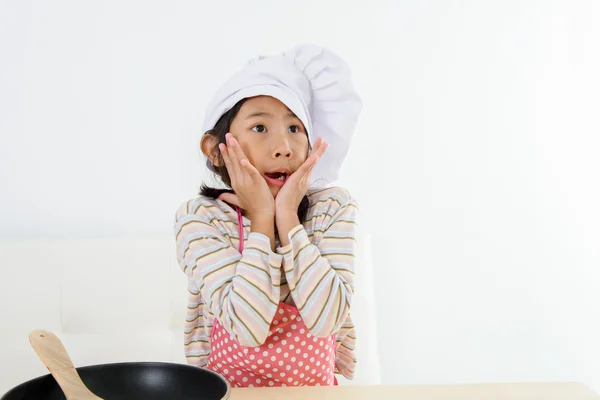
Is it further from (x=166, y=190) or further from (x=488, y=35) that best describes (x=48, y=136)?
(x=488, y=35)

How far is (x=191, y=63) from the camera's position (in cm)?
158

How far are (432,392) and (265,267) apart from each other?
0.26m

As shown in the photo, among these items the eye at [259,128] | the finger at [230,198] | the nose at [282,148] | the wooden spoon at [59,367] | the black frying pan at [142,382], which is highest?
the eye at [259,128]

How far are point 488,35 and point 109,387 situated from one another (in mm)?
1333

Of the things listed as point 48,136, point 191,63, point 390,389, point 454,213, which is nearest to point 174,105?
point 191,63

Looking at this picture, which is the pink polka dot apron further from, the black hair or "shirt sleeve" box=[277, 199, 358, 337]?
the black hair

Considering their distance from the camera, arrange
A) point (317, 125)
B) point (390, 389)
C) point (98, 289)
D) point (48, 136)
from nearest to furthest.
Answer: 1. point (390, 389)
2. point (317, 125)
3. point (98, 289)
4. point (48, 136)

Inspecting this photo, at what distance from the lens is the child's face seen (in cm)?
97

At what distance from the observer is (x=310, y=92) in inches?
41.2

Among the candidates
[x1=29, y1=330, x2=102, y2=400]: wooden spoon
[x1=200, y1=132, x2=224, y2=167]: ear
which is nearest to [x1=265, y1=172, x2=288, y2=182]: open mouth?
[x1=200, y1=132, x2=224, y2=167]: ear

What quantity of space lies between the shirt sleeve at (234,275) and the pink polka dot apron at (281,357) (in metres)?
0.05

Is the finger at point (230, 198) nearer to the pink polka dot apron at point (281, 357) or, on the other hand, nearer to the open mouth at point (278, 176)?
the open mouth at point (278, 176)

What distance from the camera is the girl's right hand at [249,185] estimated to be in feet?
3.09

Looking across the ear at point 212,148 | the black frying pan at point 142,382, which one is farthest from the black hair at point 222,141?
the black frying pan at point 142,382
